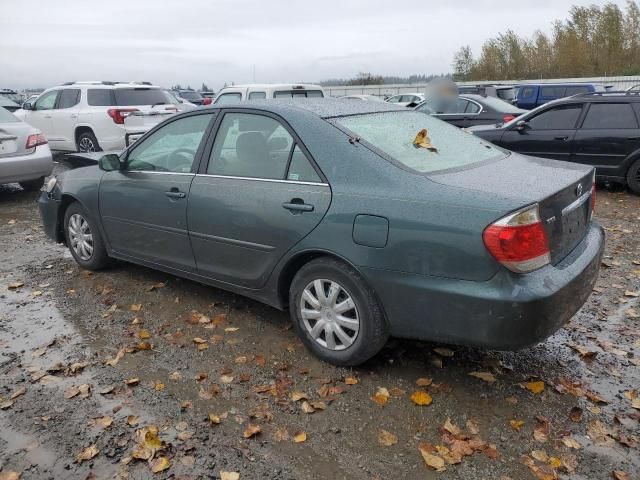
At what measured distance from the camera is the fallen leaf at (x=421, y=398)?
126 inches

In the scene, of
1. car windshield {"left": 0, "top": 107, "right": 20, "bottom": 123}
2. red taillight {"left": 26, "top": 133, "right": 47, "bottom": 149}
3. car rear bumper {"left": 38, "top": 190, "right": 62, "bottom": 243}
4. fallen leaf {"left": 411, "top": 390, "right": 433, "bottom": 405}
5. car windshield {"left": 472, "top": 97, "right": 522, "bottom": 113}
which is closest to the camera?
fallen leaf {"left": 411, "top": 390, "right": 433, "bottom": 405}

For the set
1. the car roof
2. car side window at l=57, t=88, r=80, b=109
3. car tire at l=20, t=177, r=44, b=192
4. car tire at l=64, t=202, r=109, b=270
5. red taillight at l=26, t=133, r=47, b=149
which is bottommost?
car tire at l=20, t=177, r=44, b=192

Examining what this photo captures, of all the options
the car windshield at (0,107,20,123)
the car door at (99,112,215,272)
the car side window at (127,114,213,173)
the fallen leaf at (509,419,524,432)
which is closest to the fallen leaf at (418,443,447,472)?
the fallen leaf at (509,419,524,432)

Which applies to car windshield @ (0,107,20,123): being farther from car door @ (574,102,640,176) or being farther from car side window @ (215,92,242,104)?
car door @ (574,102,640,176)

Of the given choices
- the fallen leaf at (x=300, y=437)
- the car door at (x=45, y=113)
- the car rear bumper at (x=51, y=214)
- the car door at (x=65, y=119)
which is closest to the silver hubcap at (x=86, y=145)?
the car door at (x=65, y=119)

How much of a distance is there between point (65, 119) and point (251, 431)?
448 inches

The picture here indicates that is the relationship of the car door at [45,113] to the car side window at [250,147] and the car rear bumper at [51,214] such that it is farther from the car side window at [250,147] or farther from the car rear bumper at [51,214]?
the car side window at [250,147]

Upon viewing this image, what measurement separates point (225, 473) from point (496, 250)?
1703 millimetres

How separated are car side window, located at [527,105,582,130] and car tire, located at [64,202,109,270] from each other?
714cm

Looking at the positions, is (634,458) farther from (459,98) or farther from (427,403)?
(459,98)

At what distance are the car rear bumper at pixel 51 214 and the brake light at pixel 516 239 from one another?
14.1 ft

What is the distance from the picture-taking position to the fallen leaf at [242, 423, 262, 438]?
2939 mm

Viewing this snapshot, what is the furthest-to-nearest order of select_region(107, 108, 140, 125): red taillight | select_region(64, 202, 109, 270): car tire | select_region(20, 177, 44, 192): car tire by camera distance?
select_region(107, 108, 140, 125): red taillight
select_region(20, 177, 44, 192): car tire
select_region(64, 202, 109, 270): car tire

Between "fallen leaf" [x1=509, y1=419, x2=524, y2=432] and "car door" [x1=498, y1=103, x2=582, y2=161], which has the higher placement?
"car door" [x1=498, y1=103, x2=582, y2=161]
